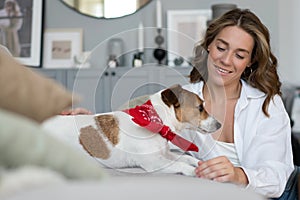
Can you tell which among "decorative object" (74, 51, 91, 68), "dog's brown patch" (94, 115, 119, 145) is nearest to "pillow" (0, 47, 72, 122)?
"dog's brown patch" (94, 115, 119, 145)

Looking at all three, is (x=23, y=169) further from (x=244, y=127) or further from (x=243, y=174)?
(x=244, y=127)

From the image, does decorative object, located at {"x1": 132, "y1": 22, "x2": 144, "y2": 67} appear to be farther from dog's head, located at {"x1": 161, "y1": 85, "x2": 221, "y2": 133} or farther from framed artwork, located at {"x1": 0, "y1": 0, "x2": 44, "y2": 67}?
dog's head, located at {"x1": 161, "y1": 85, "x2": 221, "y2": 133}

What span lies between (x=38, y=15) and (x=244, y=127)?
10.3ft

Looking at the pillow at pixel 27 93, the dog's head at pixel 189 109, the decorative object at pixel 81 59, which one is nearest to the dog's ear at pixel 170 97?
the dog's head at pixel 189 109

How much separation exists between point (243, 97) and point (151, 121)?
17.4 inches

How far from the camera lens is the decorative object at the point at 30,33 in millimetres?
4516

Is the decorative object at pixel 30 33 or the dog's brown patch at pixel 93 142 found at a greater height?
the decorative object at pixel 30 33

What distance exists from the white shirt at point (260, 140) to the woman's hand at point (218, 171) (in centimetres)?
14

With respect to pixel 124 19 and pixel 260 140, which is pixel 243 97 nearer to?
pixel 260 140

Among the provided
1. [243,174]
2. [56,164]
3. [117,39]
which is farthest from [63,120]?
[117,39]

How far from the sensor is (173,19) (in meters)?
4.59

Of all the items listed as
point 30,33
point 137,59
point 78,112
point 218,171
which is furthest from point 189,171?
point 30,33

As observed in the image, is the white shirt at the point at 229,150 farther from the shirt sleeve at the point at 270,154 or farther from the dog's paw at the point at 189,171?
the dog's paw at the point at 189,171

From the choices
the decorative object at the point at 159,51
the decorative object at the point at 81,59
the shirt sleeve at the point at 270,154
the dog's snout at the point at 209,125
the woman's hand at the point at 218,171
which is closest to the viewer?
the woman's hand at the point at 218,171
